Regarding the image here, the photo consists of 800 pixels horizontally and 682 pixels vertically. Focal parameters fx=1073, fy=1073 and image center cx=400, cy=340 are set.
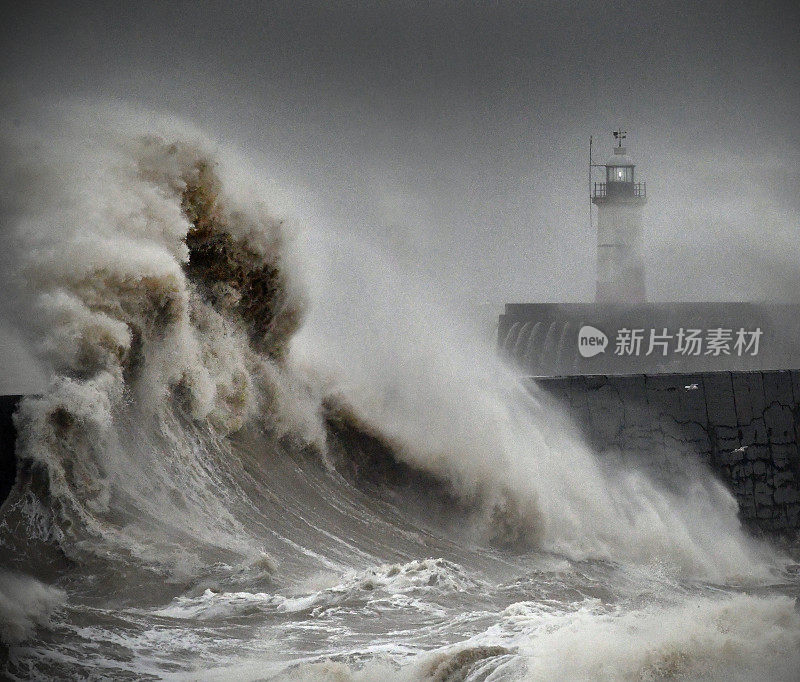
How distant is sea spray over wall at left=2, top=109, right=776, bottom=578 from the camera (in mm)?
6176

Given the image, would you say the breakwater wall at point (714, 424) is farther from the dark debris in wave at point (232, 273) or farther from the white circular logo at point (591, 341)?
the white circular logo at point (591, 341)

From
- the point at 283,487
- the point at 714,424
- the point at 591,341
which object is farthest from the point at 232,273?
the point at 591,341

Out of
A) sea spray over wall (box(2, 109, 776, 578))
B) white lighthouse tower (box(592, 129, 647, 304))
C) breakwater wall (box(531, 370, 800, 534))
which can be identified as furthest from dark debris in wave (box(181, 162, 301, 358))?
white lighthouse tower (box(592, 129, 647, 304))

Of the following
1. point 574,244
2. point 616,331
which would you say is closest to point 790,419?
point 616,331

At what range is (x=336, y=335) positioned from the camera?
929 centimetres

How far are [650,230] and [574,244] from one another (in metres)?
6.06

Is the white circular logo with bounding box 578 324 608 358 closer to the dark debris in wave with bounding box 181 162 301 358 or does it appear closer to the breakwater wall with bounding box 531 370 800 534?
the breakwater wall with bounding box 531 370 800 534

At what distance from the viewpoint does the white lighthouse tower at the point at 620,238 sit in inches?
944

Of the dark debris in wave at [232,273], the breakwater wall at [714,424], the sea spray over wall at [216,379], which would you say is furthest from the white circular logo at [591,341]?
the dark debris in wave at [232,273]

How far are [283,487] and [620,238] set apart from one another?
1795cm

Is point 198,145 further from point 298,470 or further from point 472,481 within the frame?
point 472,481

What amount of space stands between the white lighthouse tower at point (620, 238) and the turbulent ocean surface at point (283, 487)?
14288 mm

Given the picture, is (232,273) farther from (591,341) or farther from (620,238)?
(620,238)

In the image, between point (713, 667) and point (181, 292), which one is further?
point (181, 292)
